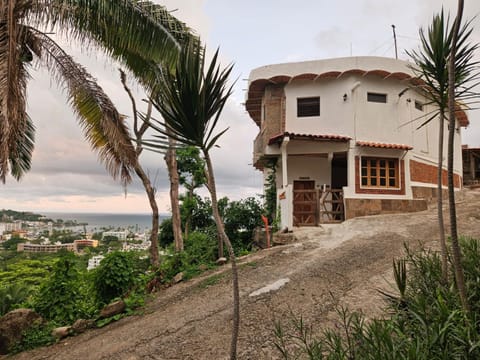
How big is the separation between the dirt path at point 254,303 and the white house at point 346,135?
147 inches

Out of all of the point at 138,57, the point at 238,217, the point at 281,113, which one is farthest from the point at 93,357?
the point at 281,113

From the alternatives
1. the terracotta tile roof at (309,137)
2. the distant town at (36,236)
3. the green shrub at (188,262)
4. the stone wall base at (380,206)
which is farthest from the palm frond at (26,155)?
the stone wall base at (380,206)

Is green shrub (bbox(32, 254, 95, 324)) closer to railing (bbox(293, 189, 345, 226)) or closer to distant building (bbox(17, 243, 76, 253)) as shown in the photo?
railing (bbox(293, 189, 345, 226))

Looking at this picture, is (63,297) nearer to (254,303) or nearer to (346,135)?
(254,303)

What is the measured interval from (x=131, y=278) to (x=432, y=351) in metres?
6.20

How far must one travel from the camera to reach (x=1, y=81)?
4988 mm

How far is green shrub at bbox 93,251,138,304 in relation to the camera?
272 inches

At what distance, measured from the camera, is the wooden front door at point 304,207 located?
12570 millimetres

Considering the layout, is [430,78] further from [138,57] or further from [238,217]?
[238,217]

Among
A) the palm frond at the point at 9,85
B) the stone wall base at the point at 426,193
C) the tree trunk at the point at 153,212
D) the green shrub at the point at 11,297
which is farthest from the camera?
the stone wall base at the point at 426,193

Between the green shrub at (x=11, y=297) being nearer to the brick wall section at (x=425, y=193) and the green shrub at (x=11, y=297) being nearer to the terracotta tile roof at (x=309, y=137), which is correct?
the terracotta tile roof at (x=309, y=137)

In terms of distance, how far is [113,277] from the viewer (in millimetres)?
6902

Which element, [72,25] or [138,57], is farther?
[138,57]

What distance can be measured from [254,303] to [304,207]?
7.94 m
